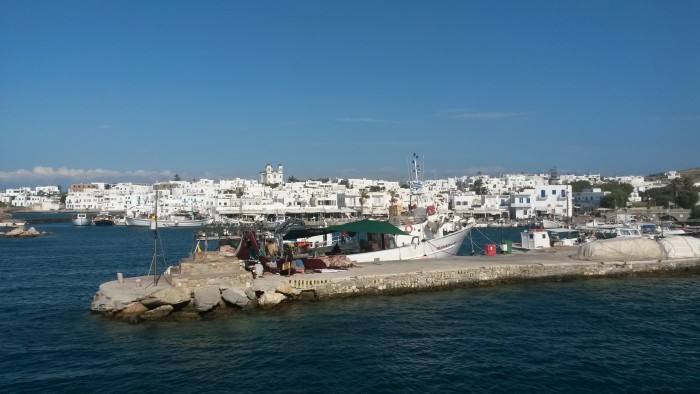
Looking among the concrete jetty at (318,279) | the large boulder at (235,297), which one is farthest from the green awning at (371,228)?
the large boulder at (235,297)

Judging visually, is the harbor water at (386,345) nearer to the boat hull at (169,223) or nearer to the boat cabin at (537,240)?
the boat cabin at (537,240)

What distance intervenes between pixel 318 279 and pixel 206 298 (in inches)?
196

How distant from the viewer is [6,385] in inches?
500

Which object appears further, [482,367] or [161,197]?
[161,197]

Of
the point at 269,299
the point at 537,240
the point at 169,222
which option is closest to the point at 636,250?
the point at 537,240

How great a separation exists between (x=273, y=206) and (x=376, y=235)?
79113 mm

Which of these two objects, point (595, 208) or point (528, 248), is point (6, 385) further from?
point (595, 208)

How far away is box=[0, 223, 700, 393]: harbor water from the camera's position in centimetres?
1260

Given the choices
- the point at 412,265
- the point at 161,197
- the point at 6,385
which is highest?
the point at 161,197

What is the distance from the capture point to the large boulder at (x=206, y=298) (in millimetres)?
18491

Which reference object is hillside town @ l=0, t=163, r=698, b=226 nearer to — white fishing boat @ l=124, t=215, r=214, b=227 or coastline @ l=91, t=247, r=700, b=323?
white fishing boat @ l=124, t=215, r=214, b=227

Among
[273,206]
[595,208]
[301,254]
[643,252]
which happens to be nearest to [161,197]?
[273,206]

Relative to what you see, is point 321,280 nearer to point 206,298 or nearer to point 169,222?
point 206,298

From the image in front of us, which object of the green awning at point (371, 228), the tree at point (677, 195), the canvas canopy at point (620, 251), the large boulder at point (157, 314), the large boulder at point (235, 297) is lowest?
the large boulder at point (157, 314)
